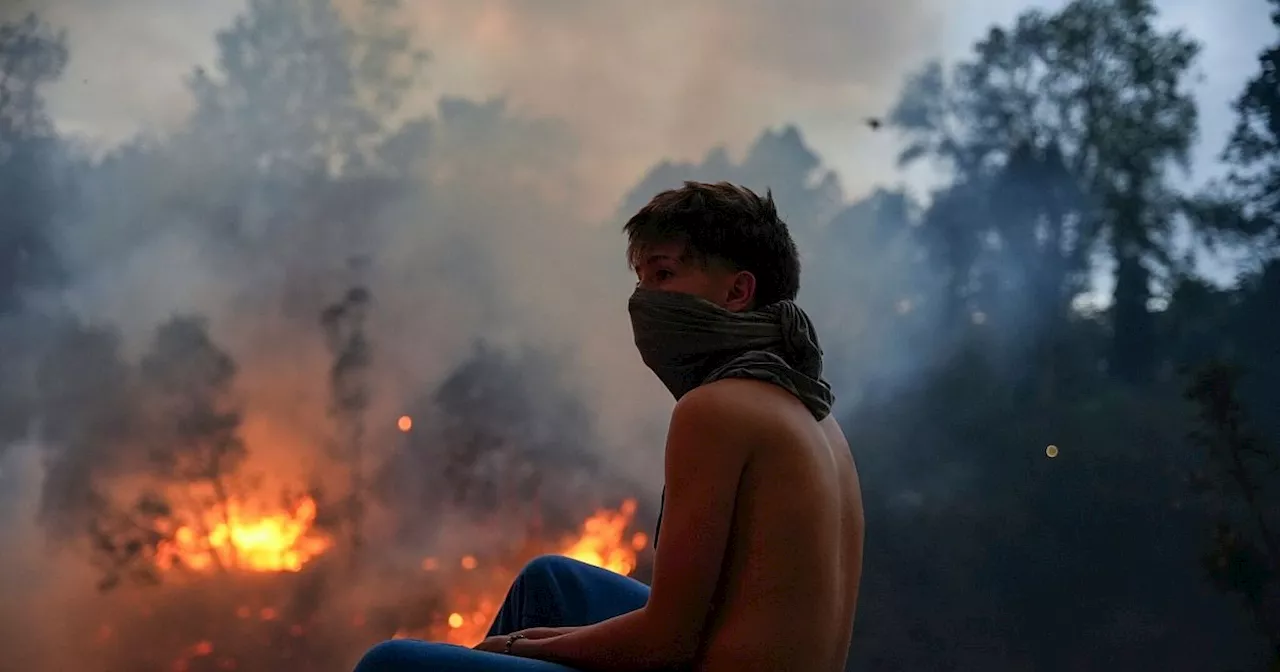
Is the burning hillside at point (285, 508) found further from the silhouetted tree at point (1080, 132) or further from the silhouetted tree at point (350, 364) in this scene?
the silhouetted tree at point (1080, 132)

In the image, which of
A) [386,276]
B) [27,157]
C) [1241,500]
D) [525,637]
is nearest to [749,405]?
[525,637]

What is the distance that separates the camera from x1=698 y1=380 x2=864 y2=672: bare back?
1.05 meters

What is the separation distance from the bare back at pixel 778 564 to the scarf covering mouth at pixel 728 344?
0.29ft

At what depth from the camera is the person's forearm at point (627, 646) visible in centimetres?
107

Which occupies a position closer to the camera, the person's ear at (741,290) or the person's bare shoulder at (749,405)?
the person's bare shoulder at (749,405)

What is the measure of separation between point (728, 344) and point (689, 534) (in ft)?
1.01

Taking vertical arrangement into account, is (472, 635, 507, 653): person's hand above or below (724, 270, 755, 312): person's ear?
below

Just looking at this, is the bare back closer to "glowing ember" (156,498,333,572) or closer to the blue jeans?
the blue jeans

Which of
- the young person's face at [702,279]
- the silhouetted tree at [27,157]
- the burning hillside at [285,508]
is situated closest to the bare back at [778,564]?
the young person's face at [702,279]

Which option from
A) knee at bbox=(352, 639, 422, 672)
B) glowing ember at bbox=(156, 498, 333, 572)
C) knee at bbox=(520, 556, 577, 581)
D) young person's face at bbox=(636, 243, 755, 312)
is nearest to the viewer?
knee at bbox=(352, 639, 422, 672)

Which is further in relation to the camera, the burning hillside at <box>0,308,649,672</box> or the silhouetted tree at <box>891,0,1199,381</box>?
the silhouetted tree at <box>891,0,1199,381</box>

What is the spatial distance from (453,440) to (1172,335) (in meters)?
3.66

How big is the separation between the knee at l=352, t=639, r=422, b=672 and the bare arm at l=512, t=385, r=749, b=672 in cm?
24

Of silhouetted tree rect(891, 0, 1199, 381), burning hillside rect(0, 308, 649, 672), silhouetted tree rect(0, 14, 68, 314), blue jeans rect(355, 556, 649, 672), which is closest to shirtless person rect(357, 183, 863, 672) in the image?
blue jeans rect(355, 556, 649, 672)
